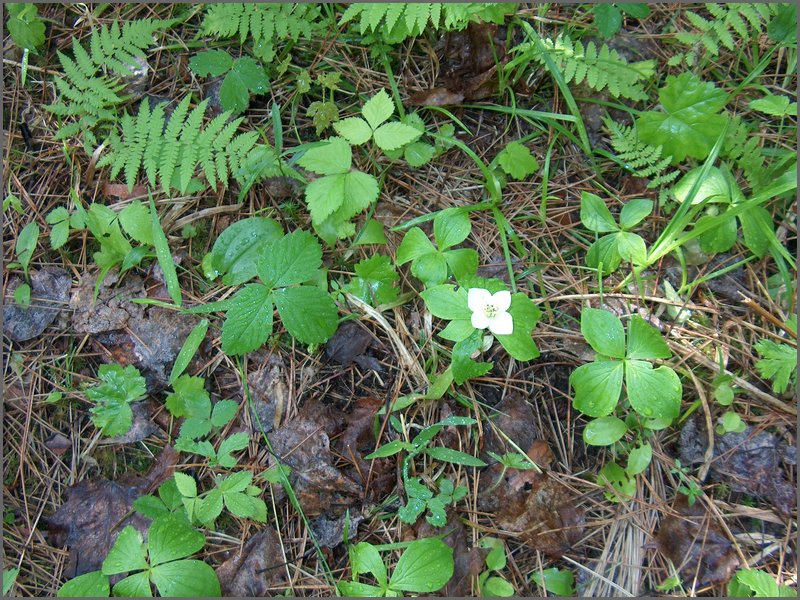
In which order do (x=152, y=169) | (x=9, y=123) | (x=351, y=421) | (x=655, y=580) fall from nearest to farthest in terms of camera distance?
1. (x=655, y=580)
2. (x=351, y=421)
3. (x=152, y=169)
4. (x=9, y=123)

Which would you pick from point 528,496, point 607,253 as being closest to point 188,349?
point 528,496

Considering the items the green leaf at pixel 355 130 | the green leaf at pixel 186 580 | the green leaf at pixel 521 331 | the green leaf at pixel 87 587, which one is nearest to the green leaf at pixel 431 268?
the green leaf at pixel 521 331

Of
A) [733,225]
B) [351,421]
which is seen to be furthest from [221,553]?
[733,225]

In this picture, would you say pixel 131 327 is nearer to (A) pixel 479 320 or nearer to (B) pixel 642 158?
(A) pixel 479 320

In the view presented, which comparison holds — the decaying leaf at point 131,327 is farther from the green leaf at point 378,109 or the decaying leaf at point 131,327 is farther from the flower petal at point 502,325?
the flower petal at point 502,325

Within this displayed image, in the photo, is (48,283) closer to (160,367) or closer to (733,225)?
(160,367)
